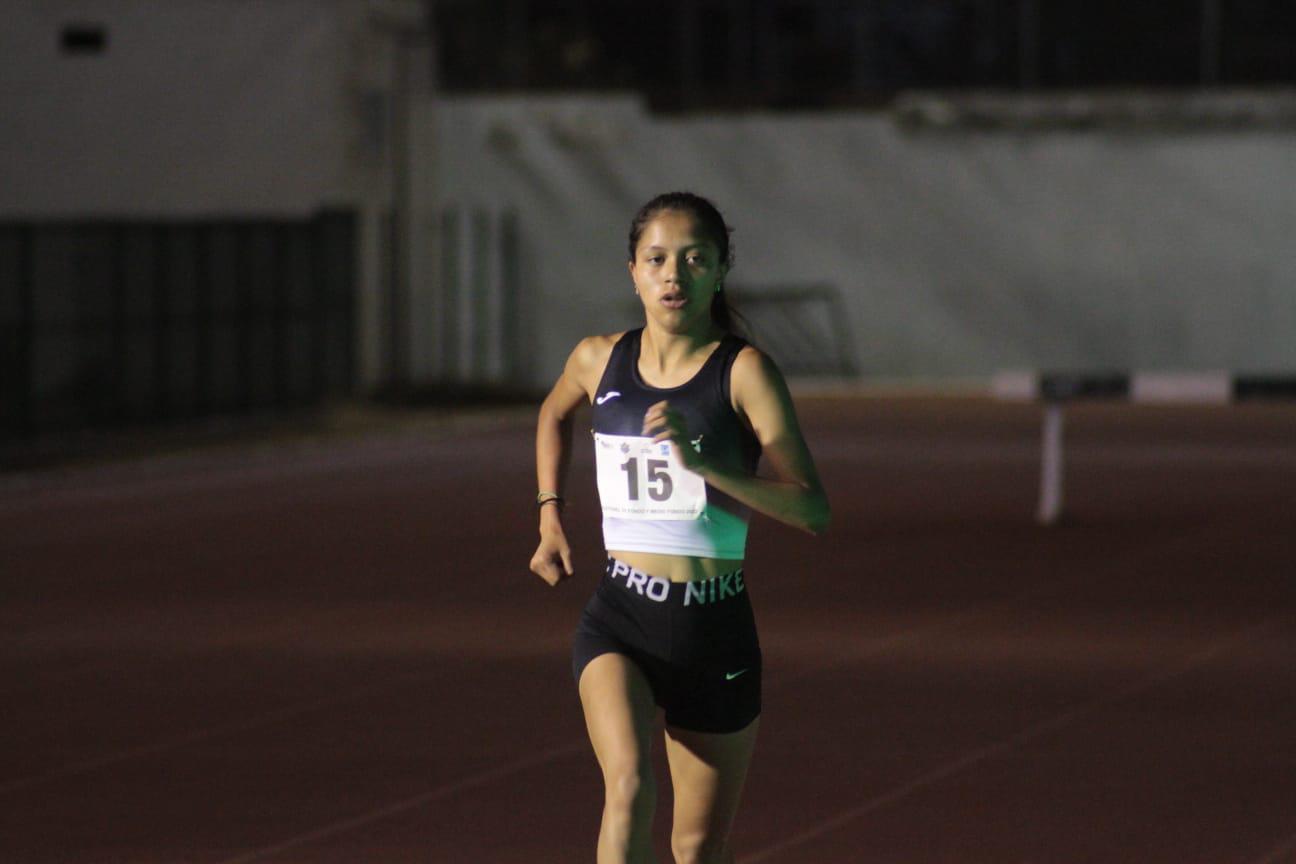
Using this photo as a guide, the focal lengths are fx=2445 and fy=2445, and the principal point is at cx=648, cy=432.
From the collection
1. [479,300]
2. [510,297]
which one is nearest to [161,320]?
[479,300]

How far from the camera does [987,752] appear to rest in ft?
32.0

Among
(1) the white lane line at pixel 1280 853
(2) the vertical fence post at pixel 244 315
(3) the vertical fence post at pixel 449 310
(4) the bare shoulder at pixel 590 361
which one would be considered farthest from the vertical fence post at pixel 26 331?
(4) the bare shoulder at pixel 590 361

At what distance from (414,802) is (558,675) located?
2.89m

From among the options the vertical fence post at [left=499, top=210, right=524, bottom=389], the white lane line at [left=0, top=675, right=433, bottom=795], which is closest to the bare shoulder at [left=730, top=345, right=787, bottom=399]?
the white lane line at [left=0, top=675, right=433, bottom=795]

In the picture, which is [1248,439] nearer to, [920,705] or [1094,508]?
[1094,508]

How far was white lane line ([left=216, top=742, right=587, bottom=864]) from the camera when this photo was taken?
802cm

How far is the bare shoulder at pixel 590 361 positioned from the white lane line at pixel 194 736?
12.4 ft

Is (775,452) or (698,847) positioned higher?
(775,452)

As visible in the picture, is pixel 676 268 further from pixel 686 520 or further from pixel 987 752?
pixel 987 752

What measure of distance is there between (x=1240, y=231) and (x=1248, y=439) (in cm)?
840

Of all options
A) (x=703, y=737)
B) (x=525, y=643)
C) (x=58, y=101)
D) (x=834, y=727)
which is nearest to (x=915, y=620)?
(x=525, y=643)

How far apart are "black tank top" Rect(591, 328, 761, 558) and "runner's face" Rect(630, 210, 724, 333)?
0.13 metres

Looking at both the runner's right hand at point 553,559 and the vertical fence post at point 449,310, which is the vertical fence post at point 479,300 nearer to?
the vertical fence post at point 449,310

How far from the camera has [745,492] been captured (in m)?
5.66
